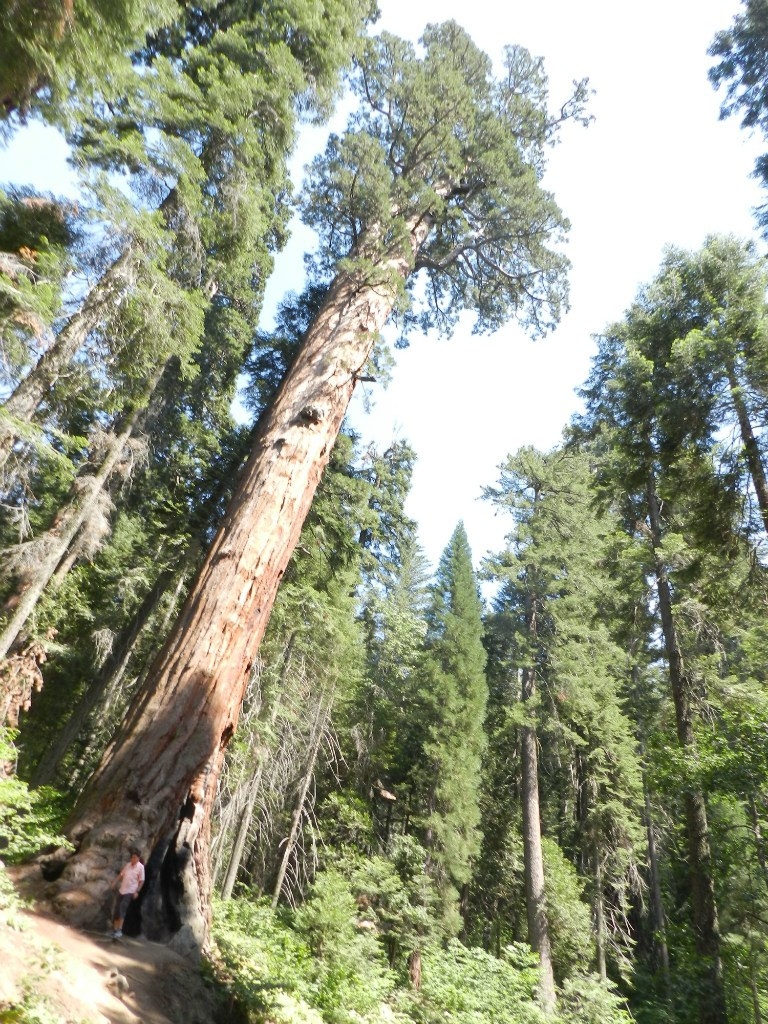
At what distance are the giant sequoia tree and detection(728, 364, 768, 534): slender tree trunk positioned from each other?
447cm

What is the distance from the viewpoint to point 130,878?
404 cm

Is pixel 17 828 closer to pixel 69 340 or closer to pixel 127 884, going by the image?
pixel 127 884

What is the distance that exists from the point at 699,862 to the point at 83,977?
8.95m

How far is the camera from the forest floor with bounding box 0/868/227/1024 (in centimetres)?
273

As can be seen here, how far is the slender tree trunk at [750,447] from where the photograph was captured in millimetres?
7930

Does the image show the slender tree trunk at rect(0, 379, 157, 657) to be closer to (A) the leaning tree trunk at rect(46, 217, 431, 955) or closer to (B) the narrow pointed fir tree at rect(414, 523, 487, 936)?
(A) the leaning tree trunk at rect(46, 217, 431, 955)

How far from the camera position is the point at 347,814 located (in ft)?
51.2

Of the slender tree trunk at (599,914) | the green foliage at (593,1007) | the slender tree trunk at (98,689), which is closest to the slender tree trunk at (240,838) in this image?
the slender tree trunk at (98,689)

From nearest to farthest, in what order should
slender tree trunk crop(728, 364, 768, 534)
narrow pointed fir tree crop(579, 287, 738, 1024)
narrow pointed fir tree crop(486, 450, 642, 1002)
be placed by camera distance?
slender tree trunk crop(728, 364, 768, 534) < narrow pointed fir tree crop(579, 287, 738, 1024) < narrow pointed fir tree crop(486, 450, 642, 1002)

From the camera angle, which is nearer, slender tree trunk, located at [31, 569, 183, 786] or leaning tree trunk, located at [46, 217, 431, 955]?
leaning tree trunk, located at [46, 217, 431, 955]

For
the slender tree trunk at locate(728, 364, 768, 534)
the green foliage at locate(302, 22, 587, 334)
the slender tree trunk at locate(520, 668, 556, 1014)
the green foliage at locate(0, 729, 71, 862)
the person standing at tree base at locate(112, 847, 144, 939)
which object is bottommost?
the person standing at tree base at locate(112, 847, 144, 939)

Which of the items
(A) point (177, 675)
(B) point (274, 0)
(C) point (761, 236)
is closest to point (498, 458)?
(C) point (761, 236)

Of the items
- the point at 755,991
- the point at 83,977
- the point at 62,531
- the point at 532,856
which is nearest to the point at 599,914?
the point at 532,856

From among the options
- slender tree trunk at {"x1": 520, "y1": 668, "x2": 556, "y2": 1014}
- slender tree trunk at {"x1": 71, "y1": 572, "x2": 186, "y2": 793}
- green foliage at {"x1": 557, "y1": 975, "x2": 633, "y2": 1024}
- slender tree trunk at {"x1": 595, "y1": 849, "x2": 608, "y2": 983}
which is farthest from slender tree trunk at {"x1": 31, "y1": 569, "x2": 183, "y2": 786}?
slender tree trunk at {"x1": 595, "y1": 849, "x2": 608, "y2": 983}
